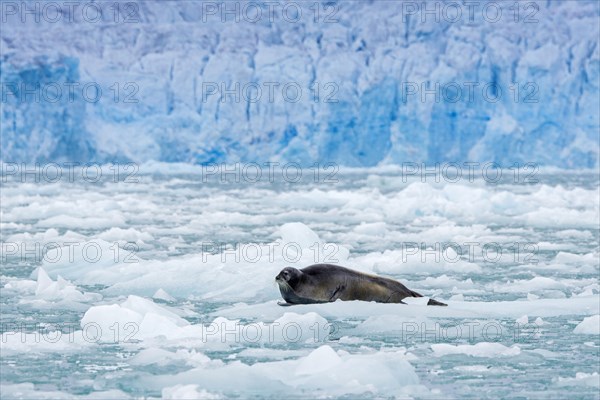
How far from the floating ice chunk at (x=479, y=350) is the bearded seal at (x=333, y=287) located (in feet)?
4.18

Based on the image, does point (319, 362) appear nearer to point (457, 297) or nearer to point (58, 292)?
point (457, 297)

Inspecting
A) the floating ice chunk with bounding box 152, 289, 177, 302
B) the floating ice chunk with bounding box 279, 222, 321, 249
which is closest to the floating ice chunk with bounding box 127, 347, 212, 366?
the floating ice chunk with bounding box 152, 289, 177, 302

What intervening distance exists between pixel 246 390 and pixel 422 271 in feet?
14.3

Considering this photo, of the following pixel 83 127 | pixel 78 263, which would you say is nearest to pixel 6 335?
pixel 78 263

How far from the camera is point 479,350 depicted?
14.4 ft

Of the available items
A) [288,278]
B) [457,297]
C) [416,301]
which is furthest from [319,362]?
[457,297]

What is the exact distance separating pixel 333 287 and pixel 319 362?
1.84 m

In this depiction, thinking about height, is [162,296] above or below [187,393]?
below

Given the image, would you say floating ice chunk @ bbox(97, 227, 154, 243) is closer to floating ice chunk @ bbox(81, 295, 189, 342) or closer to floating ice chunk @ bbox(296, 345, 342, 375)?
floating ice chunk @ bbox(81, 295, 189, 342)

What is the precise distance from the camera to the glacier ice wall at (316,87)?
3177cm

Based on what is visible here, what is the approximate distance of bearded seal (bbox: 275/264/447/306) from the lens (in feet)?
18.4

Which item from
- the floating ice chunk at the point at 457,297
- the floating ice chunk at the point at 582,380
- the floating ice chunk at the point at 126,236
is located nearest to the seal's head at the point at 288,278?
the floating ice chunk at the point at 457,297

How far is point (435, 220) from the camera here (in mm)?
14406

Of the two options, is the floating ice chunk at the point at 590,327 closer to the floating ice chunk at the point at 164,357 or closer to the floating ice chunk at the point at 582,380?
the floating ice chunk at the point at 582,380
